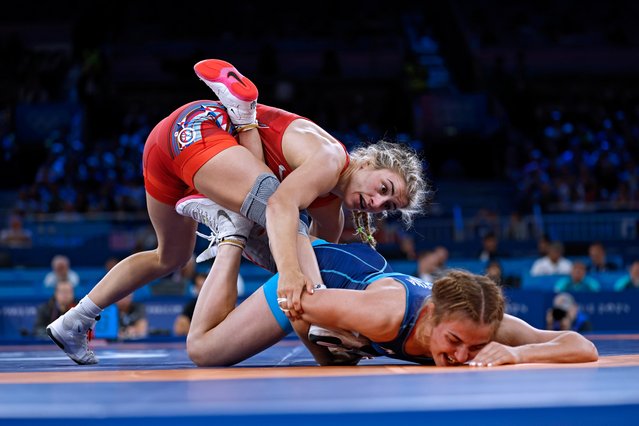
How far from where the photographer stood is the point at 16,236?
8.35 metres

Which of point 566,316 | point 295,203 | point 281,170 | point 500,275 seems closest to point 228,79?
point 281,170

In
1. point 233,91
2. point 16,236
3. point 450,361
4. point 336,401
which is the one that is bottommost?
point 450,361

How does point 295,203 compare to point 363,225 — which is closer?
point 295,203

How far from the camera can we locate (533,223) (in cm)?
860

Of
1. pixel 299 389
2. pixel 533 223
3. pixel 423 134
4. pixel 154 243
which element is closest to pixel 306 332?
pixel 299 389

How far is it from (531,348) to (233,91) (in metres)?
1.31

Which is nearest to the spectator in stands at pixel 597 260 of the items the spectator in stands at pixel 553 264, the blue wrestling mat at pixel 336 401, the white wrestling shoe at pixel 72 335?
the spectator in stands at pixel 553 264

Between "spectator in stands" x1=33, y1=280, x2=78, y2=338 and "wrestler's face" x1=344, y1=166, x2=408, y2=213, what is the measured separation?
122 inches

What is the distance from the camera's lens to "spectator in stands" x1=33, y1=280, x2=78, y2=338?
5.51m

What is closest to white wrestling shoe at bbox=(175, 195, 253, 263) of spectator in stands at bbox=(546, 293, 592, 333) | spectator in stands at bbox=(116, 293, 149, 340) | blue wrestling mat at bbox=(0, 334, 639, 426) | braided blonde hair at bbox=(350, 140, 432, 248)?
braided blonde hair at bbox=(350, 140, 432, 248)

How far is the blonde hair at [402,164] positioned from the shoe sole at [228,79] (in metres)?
0.42

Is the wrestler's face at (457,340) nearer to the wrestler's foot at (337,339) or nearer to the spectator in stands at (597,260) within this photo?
the wrestler's foot at (337,339)

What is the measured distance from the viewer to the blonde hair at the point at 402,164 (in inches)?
115

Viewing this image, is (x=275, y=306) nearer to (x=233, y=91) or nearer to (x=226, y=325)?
(x=226, y=325)
